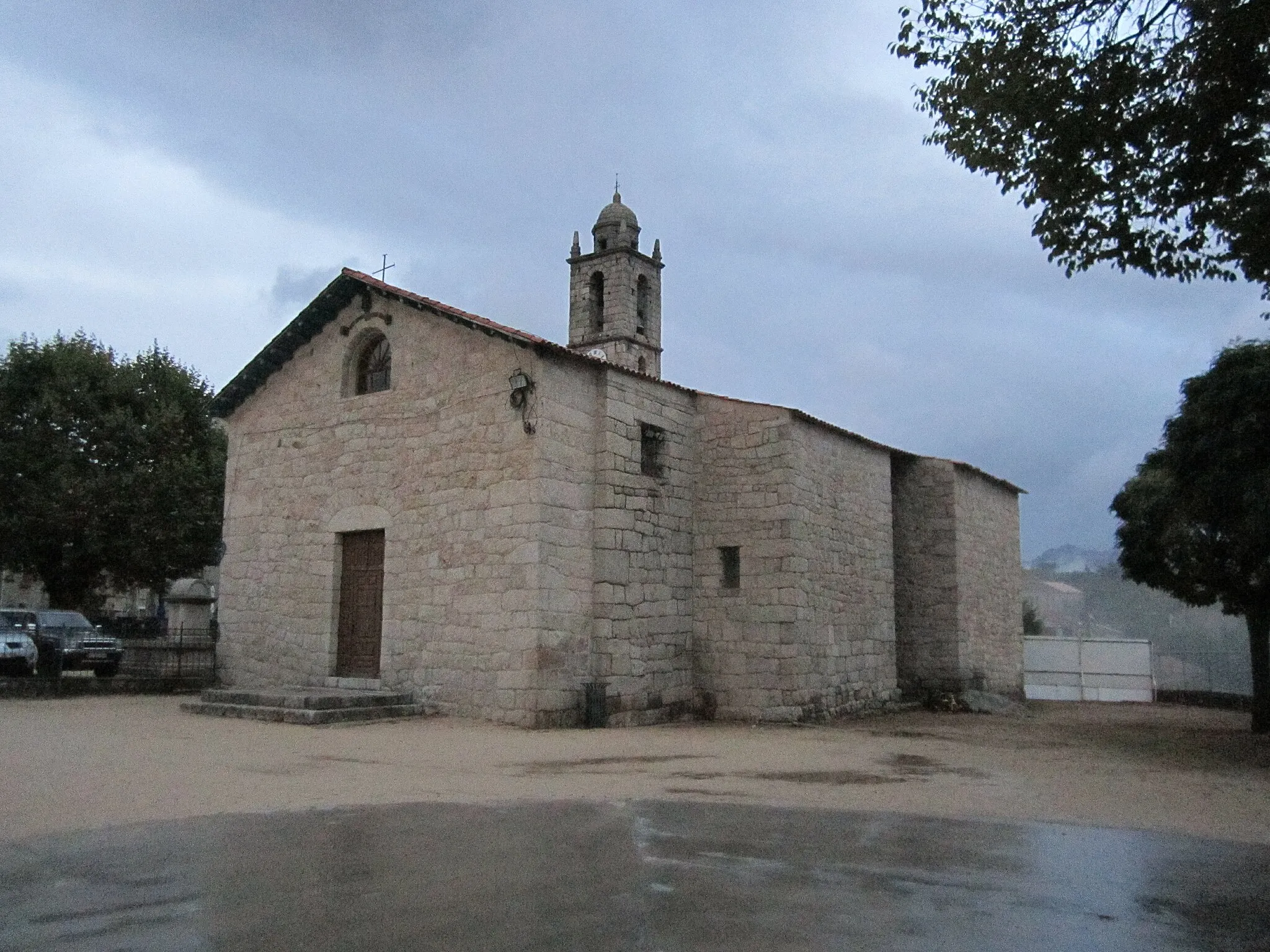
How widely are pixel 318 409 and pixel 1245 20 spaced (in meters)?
12.6

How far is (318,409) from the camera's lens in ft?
50.5

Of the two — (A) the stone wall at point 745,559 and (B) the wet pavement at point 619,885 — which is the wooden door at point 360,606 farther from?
(B) the wet pavement at point 619,885

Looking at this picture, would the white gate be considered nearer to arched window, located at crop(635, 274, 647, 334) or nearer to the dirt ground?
the dirt ground

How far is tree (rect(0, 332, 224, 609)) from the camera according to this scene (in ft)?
78.5

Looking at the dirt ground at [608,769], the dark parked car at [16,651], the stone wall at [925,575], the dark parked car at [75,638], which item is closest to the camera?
the dirt ground at [608,769]

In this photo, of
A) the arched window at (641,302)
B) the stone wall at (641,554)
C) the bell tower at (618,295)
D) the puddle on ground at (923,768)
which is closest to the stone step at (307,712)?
the stone wall at (641,554)

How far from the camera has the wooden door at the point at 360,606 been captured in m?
14.0

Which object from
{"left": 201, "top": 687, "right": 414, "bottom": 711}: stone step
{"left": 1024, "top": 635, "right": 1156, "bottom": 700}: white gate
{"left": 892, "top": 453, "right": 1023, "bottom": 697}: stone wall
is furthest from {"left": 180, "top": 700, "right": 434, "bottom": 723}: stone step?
{"left": 1024, "top": 635, "right": 1156, "bottom": 700}: white gate

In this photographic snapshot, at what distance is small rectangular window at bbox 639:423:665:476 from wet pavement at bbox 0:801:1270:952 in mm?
7708

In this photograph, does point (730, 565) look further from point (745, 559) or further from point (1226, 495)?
point (1226, 495)

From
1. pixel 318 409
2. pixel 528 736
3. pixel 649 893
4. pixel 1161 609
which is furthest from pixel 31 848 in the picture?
pixel 1161 609

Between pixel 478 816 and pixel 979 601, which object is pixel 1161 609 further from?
pixel 478 816

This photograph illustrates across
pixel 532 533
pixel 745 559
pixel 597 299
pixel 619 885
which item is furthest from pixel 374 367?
pixel 597 299

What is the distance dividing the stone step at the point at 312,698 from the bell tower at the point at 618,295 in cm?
2126
